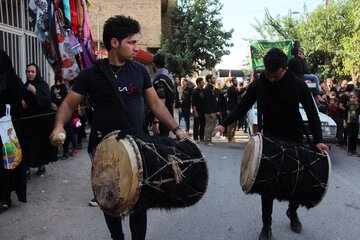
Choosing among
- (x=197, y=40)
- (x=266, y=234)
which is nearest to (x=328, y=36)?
(x=197, y=40)

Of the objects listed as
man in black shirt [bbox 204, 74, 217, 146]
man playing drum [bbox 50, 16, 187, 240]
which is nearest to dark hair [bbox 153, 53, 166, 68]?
man playing drum [bbox 50, 16, 187, 240]

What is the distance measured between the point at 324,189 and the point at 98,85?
2088 millimetres

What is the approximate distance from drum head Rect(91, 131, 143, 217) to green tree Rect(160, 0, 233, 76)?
2092cm

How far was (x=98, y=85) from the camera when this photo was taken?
3.26 metres

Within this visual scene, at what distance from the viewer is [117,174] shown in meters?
2.88

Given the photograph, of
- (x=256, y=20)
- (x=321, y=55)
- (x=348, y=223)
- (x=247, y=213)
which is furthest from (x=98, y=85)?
(x=256, y=20)

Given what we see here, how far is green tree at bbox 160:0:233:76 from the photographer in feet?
78.9

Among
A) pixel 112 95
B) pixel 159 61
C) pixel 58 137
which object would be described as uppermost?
pixel 159 61

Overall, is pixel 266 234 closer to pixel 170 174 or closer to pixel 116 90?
pixel 170 174

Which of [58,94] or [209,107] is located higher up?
[58,94]

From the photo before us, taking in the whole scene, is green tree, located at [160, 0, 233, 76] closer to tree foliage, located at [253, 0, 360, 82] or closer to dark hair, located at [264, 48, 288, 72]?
tree foliage, located at [253, 0, 360, 82]

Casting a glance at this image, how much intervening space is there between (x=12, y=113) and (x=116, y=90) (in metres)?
2.57

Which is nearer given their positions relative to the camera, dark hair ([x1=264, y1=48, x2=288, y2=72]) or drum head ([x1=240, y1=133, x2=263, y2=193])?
drum head ([x1=240, y1=133, x2=263, y2=193])

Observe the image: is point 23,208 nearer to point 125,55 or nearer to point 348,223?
point 125,55
